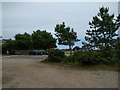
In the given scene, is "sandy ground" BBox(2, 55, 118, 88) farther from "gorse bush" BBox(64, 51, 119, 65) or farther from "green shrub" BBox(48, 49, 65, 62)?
"green shrub" BBox(48, 49, 65, 62)

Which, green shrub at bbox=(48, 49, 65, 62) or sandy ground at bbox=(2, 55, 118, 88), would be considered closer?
sandy ground at bbox=(2, 55, 118, 88)

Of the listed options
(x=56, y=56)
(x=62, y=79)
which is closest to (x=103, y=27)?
(x=56, y=56)

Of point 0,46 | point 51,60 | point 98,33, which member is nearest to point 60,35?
point 98,33

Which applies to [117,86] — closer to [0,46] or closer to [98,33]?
[98,33]

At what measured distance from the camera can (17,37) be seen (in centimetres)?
2938

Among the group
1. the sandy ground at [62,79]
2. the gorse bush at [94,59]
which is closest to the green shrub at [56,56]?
the gorse bush at [94,59]

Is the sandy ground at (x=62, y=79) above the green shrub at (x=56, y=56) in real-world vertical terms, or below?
below

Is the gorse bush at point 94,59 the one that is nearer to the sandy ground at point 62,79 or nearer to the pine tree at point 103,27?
the sandy ground at point 62,79

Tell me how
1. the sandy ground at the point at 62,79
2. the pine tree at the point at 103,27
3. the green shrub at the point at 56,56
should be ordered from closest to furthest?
the sandy ground at the point at 62,79
the green shrub at the point at 56,56
the pine tree at the point at 103,27

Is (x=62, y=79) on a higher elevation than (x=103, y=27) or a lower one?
lower

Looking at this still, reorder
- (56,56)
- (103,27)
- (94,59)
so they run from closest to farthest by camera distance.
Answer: (94,59) → (56,56) → (103,27)

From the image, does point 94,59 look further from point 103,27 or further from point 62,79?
point 103,27

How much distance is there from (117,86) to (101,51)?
5.00 metres

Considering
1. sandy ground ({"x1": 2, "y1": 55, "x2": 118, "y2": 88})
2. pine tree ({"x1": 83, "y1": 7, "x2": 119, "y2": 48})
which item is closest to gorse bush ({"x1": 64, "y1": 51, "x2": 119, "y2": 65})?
sandy ground ({"x1": 2, "y1": 55, "x2": 118, "y2": 88})
